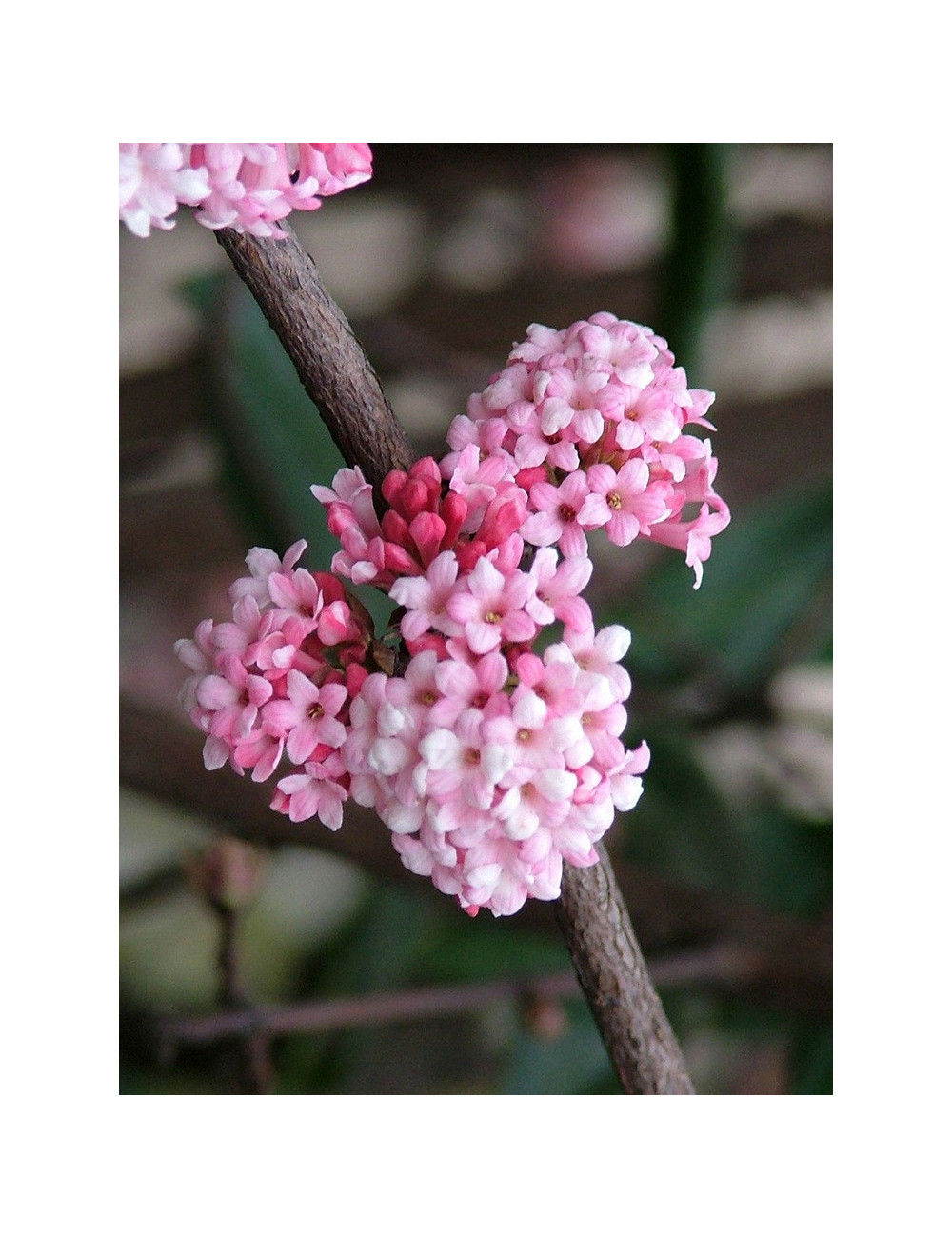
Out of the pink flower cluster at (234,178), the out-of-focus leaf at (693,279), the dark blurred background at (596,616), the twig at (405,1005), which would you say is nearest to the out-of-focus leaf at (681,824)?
the dark blurred background at (596,616)

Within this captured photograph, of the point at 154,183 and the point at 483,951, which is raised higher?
the point at 154,183

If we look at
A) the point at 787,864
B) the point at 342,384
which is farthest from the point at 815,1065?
the point at 342,384

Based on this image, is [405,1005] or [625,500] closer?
[625,500]

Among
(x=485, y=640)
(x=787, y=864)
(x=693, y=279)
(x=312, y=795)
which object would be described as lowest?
(x=787, y=864)

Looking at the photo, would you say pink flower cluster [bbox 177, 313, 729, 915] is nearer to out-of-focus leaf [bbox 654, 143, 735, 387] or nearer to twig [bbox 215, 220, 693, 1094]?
twig [bbox 215, 220, 693, 1094]

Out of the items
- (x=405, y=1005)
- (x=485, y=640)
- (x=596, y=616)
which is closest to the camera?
(x=485, y=640)

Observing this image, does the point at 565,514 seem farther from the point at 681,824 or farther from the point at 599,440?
the point at 681,824
